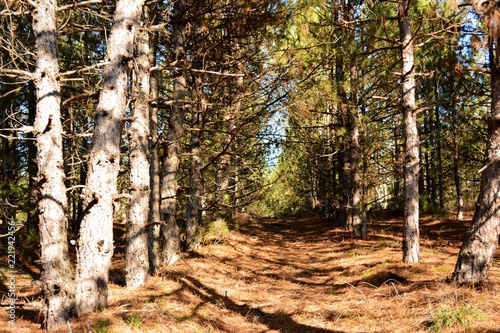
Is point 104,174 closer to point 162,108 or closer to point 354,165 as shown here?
point 162,108

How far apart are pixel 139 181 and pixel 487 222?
18.3ft

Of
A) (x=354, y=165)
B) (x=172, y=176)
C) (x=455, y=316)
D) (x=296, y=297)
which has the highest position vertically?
(x=354, y=165)

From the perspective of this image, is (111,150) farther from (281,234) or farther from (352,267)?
(281,234)

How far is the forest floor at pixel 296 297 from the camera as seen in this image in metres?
4.23

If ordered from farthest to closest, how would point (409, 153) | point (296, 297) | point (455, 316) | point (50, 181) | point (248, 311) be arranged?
point (409, 153) → point (296, 297) → point (248, 311) → point (50, 181) → point (455, 316)

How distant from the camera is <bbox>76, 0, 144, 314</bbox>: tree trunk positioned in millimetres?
4461

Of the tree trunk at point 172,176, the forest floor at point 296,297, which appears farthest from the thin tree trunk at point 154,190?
the forest floor at point 296,297

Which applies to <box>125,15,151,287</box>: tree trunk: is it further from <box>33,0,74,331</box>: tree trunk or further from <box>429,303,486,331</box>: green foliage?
<box>429,303,486,331</box>: green foliage

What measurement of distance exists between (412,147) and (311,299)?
3.70m

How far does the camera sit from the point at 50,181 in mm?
4516

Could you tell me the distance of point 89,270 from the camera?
4.46 metres

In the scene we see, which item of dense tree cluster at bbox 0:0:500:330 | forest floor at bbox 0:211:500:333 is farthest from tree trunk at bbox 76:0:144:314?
forest floor at bbox 0:211:500:333

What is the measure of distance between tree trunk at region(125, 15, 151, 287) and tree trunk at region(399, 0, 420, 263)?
508 cm

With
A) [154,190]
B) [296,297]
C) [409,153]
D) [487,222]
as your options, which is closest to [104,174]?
[154,190]
